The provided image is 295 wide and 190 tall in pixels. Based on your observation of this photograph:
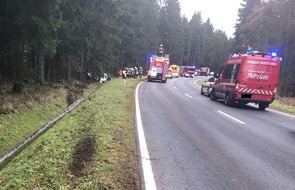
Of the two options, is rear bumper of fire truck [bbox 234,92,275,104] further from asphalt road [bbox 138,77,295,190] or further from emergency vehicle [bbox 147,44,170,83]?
emergency vehicle [bbox 147,44,170,83]

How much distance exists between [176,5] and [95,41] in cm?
6102

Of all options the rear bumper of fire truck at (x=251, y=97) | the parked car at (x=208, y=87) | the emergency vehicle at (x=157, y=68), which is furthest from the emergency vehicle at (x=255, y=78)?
the emergency vehicle at (x=157, y=68)

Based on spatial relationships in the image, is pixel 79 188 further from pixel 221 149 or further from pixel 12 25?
pixel 12 25

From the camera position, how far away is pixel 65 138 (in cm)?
894

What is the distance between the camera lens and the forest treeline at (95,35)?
50.6ft

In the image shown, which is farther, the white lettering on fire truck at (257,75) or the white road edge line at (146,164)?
the white lettering on fire truck at (257,75)

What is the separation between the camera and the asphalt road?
5.86 meters

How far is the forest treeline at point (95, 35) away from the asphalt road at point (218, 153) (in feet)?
22.7

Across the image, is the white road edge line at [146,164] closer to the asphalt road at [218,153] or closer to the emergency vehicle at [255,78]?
the asphalt road at [218,153]

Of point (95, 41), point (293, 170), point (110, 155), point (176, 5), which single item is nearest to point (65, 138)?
point (110, 155)

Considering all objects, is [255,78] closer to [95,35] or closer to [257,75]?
[257,75]

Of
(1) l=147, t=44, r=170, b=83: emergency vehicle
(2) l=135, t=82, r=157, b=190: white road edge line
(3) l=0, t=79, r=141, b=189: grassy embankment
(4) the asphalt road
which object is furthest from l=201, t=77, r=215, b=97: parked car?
(1) l=147, t=44, r=170, b=83: emergency vehicle

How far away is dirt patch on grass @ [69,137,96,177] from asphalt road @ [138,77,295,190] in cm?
125

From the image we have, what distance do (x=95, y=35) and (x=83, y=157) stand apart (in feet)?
83.7
